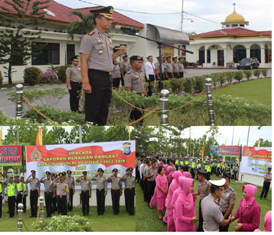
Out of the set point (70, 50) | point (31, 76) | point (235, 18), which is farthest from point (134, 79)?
point (235, 18)

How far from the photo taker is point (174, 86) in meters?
14.5

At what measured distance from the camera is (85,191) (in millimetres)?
4176

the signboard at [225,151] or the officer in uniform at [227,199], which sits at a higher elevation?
the signboard at [225,151]

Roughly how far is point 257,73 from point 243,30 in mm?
16789

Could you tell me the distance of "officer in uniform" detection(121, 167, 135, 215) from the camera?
410 centimetres

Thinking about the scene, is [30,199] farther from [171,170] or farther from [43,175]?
[171,170]

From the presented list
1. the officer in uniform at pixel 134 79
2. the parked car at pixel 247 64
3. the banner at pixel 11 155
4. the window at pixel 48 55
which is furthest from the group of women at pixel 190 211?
the parked car at pixel 247 64

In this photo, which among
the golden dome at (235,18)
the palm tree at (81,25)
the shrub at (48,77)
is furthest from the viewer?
the golden dome at (235,18)

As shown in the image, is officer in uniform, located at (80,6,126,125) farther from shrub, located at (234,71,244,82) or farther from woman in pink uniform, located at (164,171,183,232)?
shrub, located at (234,71,244,82)

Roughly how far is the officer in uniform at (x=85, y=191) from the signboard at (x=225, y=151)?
1.70 metres

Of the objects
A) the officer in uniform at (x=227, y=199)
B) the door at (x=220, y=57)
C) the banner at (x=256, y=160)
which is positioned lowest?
the officer in uniform at (x=227, y=199)

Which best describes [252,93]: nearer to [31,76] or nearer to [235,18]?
[31,76]

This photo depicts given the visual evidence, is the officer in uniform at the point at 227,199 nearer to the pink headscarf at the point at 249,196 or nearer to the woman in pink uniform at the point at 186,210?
the pink headscarf at the point at 249,196

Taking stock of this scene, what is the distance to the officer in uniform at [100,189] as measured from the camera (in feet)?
13.3
